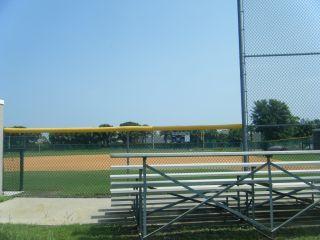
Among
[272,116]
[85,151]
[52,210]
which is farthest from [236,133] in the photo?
[52,210]

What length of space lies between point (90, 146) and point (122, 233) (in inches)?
190

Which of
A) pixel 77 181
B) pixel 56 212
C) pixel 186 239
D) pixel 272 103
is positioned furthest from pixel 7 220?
pixel 77 181

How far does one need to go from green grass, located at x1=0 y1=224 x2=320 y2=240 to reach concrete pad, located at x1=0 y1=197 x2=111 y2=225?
36 cm

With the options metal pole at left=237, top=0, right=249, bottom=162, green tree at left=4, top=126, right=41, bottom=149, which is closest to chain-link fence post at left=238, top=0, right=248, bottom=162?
metal pole at left=237, top=0, right=249, bottom=162

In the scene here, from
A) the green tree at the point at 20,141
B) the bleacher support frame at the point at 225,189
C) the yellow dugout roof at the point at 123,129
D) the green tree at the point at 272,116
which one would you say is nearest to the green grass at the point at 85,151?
the green tree at the point at 20,141

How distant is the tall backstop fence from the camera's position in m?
11.4

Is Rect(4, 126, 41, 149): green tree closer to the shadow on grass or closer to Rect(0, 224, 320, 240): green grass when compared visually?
Rect(0, 224, 320, 240): green grass

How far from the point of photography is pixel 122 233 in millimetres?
7328

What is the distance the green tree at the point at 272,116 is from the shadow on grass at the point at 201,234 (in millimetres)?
2436

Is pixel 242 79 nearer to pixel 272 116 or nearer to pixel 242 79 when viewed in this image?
pixel 242 79

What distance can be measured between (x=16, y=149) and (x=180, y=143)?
378 cm

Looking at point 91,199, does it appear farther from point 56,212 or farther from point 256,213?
point 256,213

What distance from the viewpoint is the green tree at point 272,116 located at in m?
9.21

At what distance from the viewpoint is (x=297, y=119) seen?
933 centimetres
